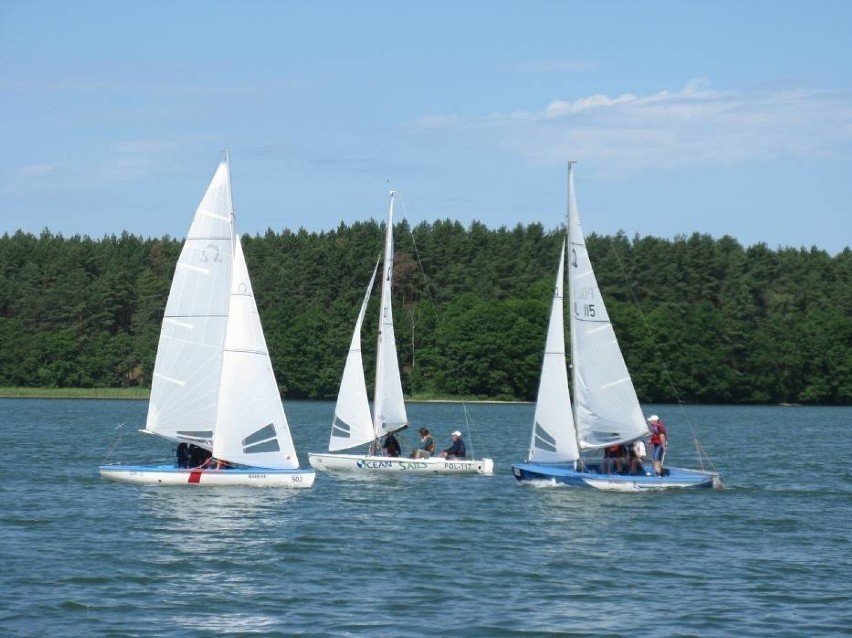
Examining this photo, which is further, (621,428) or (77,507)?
(621,428)

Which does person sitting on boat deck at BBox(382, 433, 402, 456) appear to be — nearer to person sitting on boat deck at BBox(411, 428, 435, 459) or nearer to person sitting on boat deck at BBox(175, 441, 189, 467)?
person sitting on boat deck at BBox(411, 428, 435, 459)

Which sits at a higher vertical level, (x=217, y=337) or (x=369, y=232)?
(x=369, y=232)

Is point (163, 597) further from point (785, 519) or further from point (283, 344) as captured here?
point (283, 344)

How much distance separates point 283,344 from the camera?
112125 millimetres

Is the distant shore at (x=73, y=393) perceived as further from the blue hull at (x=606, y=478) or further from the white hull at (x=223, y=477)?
the blue hull at (x=606, y=478)

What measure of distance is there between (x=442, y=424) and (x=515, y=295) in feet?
160

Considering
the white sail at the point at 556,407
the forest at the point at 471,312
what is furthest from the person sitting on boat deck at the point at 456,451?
the forest at the point at 471,312

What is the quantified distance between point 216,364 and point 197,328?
3.10 feet

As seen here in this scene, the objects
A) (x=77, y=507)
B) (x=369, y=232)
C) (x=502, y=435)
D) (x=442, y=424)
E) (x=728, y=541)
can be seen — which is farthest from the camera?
(x=369, y=232)

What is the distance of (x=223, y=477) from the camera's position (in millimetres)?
31797

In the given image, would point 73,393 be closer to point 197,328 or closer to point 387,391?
point 387,391

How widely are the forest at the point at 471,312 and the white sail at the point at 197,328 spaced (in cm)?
7039

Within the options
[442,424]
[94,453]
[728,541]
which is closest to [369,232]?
[442,424]

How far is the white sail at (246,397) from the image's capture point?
1257 inches
